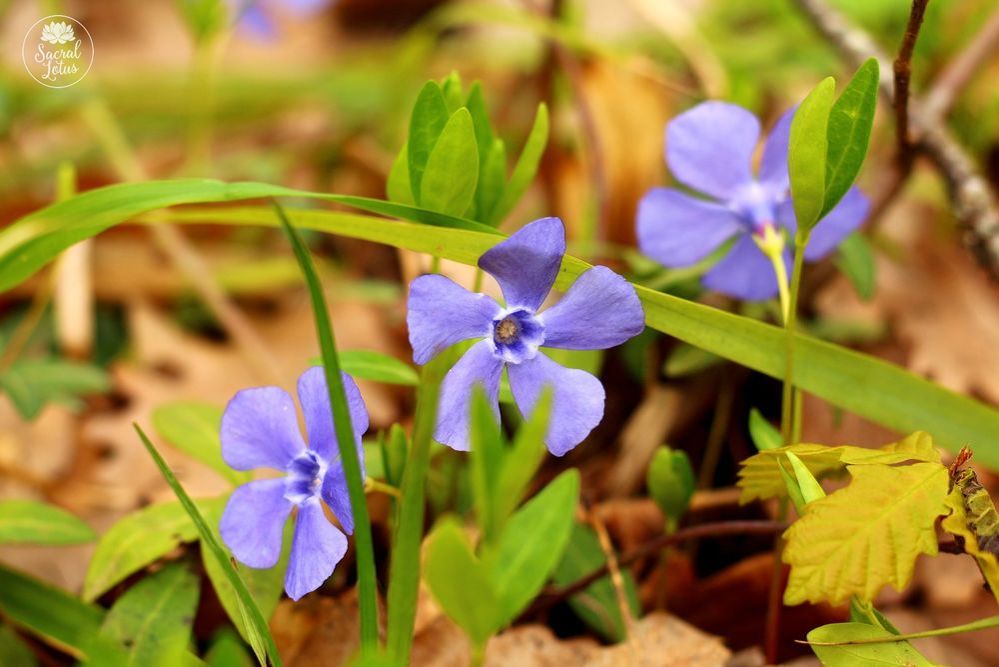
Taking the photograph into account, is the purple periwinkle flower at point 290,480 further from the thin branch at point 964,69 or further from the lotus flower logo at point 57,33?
the thin branch at point 964,69

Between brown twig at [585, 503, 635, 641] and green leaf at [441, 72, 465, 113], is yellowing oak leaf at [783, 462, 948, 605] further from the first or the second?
green leaf at [441, 72, 465, 113]

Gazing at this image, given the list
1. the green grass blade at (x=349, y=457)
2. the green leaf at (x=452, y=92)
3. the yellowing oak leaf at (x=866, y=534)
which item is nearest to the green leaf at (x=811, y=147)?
the yellowing oak leaf at (x=866, y=534)

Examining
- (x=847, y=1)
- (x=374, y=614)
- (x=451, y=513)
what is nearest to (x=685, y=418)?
(x=451, y=513)

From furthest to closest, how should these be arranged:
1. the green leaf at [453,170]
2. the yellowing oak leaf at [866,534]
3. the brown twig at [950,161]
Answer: the brown twig at [950,161]
the green leaf at [453,170]
the yellowing oak leaf at [866,534]

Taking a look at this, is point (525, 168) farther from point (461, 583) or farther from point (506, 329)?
point (461, 583)

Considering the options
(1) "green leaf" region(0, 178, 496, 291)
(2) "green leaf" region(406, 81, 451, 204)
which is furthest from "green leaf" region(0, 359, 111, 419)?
(2) "green leaf" region(406, 81, 451, 204)

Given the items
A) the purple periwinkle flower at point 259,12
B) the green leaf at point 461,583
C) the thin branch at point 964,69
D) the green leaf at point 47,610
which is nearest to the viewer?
the green leaf at point 461,583
